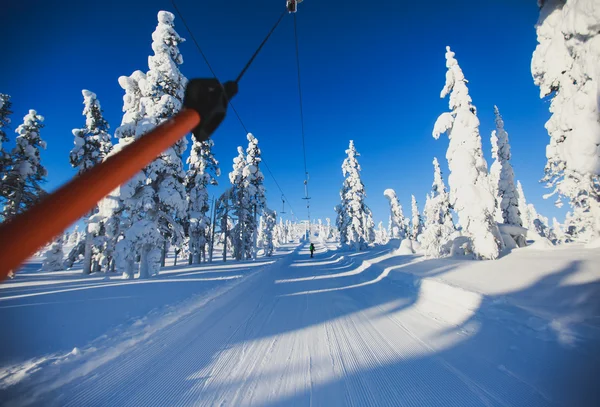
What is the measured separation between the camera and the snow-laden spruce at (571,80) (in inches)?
237

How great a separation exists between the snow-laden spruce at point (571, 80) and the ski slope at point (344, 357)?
11.9ft

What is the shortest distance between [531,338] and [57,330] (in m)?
9.39

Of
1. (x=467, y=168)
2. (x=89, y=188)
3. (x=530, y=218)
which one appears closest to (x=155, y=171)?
(x=89, y=188)

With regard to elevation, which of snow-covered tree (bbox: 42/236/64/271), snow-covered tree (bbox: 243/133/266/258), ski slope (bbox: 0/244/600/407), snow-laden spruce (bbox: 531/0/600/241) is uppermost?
snow-covered tree (bbox: 243/133/266/258)

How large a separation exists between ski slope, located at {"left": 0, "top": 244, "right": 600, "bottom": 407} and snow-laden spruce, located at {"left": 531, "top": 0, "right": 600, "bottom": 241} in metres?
3.64

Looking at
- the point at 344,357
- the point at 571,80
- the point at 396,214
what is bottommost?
the point at 344,357

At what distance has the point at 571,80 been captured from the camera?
7.32 meters

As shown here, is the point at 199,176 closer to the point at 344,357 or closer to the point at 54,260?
the point at 54,260

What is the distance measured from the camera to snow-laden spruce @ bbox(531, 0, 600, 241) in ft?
19.8

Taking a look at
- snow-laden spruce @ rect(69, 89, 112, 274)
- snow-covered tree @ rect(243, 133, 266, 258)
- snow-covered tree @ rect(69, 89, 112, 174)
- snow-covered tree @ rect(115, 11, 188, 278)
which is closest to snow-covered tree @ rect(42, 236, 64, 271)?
snow-laden spruce @ rect(69, 89, 112, 274)

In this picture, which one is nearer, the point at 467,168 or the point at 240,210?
the point at 467,168

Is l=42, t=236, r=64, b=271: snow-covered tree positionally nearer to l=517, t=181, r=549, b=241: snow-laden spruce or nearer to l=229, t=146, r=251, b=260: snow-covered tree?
l=229, t=146, r=251, b=260: snow-covered tree

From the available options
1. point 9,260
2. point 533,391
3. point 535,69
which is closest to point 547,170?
point 535,69

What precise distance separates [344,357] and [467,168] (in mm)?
16751
